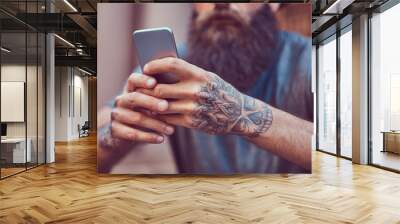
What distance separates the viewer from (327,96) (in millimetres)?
10820

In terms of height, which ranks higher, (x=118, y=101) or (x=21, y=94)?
(x=21, y=94)

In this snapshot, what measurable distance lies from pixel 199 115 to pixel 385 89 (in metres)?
4.08

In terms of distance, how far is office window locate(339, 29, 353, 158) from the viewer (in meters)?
9.02

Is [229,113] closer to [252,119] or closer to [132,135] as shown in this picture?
[252,119]

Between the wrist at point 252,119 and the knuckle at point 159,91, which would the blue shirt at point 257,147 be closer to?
the wrist at point 252,119

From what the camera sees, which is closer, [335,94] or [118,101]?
[118,101]

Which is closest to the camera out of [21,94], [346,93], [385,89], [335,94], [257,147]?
[257,147]

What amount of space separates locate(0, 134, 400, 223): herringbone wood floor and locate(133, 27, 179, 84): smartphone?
1.73 meters

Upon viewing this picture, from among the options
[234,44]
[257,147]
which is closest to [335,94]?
[257,147]

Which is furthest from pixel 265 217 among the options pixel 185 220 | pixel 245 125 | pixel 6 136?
pixel 6 136

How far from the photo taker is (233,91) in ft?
20.9

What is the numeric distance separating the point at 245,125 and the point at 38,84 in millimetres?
4513

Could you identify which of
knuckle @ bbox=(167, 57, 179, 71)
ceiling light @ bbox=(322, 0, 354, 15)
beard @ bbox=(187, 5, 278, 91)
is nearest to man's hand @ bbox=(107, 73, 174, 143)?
knuckle @ bbox=(167, 57, 179, 71)

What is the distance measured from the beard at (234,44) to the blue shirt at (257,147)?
173mm
